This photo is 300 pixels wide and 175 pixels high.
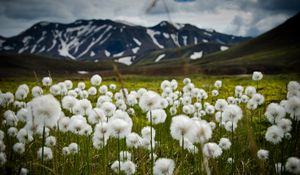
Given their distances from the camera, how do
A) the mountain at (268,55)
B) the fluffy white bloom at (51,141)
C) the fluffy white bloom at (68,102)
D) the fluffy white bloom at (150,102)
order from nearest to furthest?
the fluffy white bloom at (150,102) → the fluffy white bloom at (51,141) → the fluffy white bloom at (68,102) → the mountain at (268,55)

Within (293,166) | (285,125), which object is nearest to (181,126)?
(293,166)

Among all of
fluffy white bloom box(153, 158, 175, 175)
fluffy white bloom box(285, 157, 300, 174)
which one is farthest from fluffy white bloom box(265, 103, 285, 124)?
fluffy white bloom box(153, 158, 175, 175)

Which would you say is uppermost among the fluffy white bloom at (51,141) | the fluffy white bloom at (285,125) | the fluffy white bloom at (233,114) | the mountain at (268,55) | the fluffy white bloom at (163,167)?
the mountain at (268,55)

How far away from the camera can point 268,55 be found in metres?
133

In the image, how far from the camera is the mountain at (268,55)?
105481 mm

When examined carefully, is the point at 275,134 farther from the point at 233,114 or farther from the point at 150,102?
the point at 150,102

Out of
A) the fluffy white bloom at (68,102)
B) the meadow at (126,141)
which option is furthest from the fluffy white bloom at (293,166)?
the fluffy white bloom at (68,102)

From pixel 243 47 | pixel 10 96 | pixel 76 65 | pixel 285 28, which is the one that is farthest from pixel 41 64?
pixel 10 96

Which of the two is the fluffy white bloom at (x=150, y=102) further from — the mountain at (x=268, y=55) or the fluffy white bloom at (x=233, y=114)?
the mountain at (x=268, y=55)

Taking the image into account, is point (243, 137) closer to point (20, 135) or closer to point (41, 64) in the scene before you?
point (20, 135)

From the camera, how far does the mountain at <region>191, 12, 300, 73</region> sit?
10548cm

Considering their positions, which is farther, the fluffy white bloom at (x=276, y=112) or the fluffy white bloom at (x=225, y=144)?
the fluffy white bloom at (x=225, y=144)

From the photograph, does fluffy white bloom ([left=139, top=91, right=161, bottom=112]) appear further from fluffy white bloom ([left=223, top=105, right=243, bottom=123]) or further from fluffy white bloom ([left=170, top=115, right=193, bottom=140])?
fluffy white bloom ([left=223, top=105, right=243, bottom=123])

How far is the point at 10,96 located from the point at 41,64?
167038 millimetres
